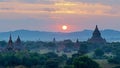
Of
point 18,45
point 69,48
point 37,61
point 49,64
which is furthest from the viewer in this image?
point 69,48

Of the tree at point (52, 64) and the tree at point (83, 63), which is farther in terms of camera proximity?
the tree at point (52, 64)

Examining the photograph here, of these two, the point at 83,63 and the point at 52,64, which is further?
the point at 52,64

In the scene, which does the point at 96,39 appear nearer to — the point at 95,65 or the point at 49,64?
the point at 49,64

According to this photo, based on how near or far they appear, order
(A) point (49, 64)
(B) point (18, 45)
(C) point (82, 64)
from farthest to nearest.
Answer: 1. (B) point (18, 45)
2. (A) point (49, 64)
3. (C) point (82, 64)

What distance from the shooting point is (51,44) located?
541 ft

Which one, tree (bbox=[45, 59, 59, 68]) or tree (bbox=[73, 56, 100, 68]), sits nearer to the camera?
tree (bbox=[73, 56, 100, 68])

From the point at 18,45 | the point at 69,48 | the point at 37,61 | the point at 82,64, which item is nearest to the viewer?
the point at 82,64

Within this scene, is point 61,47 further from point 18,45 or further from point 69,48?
point 18,45

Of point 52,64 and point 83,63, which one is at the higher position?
point 83,63

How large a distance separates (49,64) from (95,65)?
1485 cm

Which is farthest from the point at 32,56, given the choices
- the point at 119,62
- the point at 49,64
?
the point at 119,62

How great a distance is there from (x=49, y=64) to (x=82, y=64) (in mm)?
14663

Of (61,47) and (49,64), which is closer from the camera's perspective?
(49,64)

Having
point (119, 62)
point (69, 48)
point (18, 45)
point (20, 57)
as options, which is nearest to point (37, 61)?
point (20, 57)
